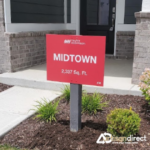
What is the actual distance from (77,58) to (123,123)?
952 mm

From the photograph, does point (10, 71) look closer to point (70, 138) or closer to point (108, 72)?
point (108, 72)

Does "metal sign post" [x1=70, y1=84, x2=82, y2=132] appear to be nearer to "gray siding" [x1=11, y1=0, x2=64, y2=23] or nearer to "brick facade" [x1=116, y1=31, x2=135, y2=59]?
"gray siding" [x1=11, y1=0, x2=64, y2=23]

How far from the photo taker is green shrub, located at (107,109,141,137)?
2898 mm

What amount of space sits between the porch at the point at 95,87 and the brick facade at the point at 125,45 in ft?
2.99

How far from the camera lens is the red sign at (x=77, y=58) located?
2896 mm

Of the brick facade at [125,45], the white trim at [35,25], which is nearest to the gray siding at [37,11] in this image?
the white trim at [35,25]

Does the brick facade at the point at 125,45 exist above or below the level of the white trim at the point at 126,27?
below

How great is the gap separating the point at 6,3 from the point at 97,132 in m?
3.81

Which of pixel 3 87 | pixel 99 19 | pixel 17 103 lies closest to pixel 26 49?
pixel 3 87

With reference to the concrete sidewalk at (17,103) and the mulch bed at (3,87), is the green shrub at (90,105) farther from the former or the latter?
the mulch bed at (3,87)

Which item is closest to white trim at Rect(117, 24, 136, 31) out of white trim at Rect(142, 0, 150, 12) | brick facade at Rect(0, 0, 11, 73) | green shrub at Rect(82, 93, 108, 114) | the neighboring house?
the neighboring house

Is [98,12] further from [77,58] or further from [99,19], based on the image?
[77,58]

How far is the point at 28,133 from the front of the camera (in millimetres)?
3311

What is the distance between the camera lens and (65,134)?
126 inches
